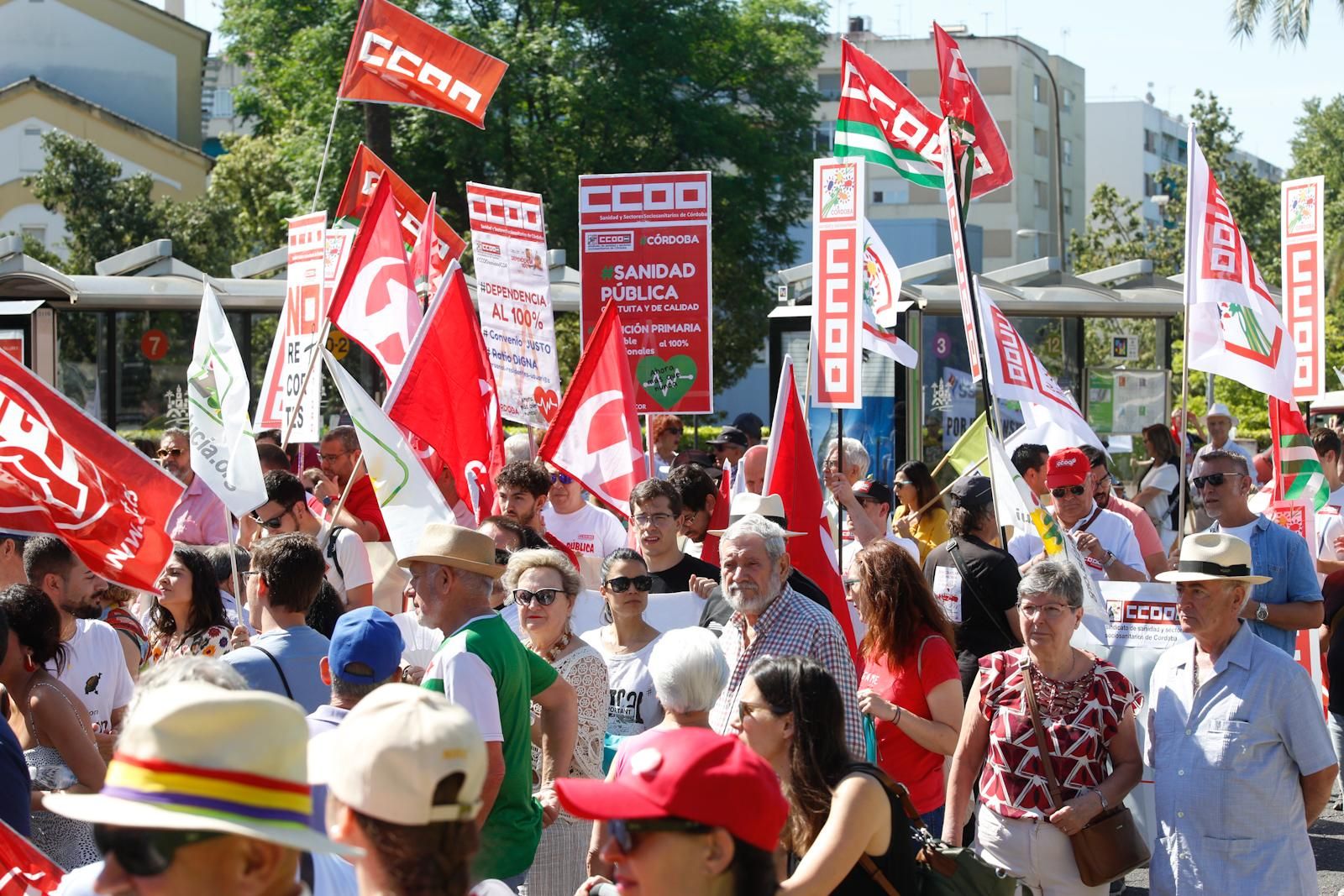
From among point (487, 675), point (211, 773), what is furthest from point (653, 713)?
point (211, 773)

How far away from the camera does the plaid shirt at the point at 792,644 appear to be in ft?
16.0

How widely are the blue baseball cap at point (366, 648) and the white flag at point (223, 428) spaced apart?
2.60 m

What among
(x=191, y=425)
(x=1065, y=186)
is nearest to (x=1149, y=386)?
(x=191, y=425)

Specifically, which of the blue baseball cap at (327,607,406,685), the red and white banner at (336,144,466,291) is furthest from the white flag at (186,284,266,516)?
the red and white banner at (336,144,466,291)

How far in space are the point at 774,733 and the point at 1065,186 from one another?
81.1 m

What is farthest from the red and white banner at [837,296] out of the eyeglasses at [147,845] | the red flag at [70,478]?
the eyeglasses at [147,845]

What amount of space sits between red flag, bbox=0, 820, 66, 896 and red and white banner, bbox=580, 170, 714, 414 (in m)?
7.03

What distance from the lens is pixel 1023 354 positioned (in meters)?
8.55

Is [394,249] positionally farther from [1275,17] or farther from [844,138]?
[1275,17]

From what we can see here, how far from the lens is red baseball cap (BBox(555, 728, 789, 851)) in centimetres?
259

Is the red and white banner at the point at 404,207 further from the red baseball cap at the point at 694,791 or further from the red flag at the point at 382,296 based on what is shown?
the red baseball cap at the point at 694,791

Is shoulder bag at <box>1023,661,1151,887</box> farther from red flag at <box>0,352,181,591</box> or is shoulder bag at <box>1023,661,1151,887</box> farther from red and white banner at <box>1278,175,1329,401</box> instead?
red and white banner at <box>1278,175,1329,401</box>

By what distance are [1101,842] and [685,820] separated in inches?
112

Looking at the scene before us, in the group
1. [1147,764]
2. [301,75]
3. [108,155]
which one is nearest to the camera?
[1147,764]
